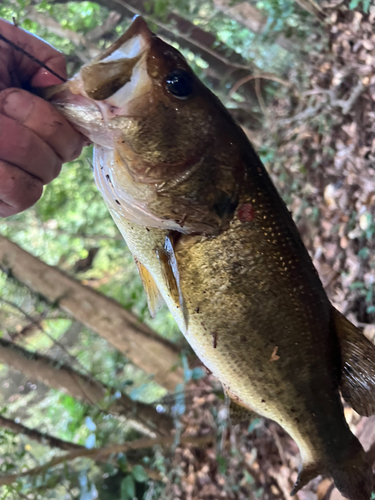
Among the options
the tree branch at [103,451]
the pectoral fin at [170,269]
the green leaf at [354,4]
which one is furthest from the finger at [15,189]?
the green leaf at [354,4]

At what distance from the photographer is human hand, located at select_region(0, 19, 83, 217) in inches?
30.2

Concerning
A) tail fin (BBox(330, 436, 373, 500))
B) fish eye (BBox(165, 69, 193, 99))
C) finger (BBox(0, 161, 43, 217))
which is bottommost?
tail fin (BBox(330, 436, 373, 500))

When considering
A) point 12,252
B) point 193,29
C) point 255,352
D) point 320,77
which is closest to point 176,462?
point 12,252

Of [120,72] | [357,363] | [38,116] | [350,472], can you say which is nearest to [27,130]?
[38,116]

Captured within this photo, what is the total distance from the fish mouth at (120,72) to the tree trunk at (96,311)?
206 cm

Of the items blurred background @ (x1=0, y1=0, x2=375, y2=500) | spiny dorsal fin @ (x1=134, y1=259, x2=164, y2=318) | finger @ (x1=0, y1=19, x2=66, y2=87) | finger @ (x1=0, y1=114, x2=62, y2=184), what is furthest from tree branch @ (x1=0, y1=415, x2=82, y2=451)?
finger @ (x1=0, y1=19, x2=66, y2=87)

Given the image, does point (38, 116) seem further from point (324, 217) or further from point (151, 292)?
point (324, 217)

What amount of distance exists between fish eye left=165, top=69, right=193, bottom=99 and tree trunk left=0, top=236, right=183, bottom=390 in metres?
2.09

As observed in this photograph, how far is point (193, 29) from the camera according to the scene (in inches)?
138

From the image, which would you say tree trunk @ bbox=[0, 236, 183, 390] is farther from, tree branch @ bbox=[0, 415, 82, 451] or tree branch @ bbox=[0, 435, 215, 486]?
→ tree branch @ bbox=[0, 415, 82, 451]

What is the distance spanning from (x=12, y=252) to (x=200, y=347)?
2.01 metres

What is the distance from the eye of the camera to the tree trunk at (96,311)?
8.46ft

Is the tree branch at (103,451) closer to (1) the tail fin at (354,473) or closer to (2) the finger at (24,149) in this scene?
(1) the tail fin at (354,473)

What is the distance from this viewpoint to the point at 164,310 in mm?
4082
